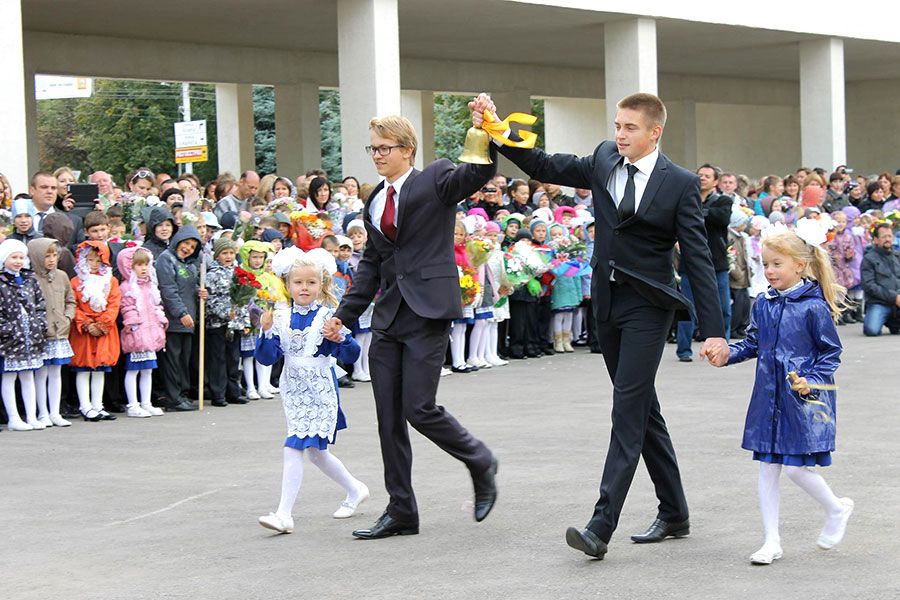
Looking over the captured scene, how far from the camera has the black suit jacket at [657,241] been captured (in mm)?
6410

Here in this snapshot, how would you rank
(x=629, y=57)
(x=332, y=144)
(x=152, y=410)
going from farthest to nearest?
(x=332, y=144), (x=629, y=57), (x=152, y=410)

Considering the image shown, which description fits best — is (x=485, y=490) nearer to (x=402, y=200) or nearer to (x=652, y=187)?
(x=402, y=200)

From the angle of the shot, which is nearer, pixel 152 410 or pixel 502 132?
pixel 502 132

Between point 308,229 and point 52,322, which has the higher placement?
point 308,229

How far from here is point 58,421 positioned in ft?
39.2

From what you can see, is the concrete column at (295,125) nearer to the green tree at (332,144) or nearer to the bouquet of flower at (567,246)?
the bouquet of flower at (567,246)

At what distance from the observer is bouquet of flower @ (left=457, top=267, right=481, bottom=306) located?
15.0 metres

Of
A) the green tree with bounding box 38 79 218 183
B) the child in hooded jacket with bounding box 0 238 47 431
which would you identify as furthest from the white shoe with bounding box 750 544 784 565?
the green tree with bounding box 38 79 218 183

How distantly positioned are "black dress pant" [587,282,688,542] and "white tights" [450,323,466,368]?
8.79 m

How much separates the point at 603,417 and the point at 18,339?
15.9 feet

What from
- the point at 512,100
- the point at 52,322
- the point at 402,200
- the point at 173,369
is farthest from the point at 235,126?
the point at 402,200

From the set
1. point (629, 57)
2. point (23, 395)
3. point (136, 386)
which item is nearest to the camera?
point (23, 395)

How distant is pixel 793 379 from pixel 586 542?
1.16 meters

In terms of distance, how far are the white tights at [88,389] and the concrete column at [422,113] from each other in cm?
2273
